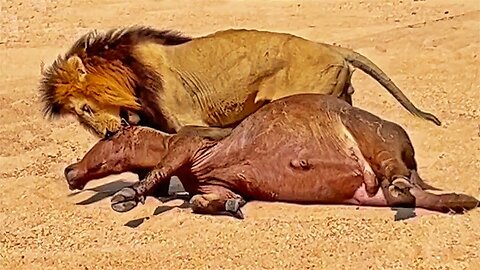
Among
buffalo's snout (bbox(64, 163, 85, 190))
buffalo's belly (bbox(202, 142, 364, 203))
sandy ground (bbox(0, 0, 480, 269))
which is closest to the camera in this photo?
sandy ground (bbox(0, 0, 480, 269))

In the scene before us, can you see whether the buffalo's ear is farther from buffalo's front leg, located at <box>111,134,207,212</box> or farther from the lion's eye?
buffalo's front leg, located at <box>111,134,207,212</box>

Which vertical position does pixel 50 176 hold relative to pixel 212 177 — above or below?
below

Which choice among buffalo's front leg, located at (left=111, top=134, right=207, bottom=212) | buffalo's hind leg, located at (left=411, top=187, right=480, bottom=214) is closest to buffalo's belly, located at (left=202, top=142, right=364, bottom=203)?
buffalo's front leg, located at (left=111, top=134, right=207, bottom=212)

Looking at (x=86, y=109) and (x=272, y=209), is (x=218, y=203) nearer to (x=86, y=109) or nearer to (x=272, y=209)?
(x=272, y=209)

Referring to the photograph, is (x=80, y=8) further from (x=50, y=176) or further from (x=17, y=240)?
(x=17, y=240)

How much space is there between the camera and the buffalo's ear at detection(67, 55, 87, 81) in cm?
604

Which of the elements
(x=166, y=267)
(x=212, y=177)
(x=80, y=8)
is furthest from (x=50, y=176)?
(x=80, y=8)

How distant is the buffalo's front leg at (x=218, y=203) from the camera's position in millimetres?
5320

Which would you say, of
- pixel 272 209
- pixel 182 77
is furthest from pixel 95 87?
pixel 272 209

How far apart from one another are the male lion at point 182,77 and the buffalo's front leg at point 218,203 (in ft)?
1.52

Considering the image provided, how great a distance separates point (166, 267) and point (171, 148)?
1152 mm

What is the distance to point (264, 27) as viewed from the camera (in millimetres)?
12734

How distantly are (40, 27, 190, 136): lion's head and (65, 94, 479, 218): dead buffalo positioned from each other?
28 cm

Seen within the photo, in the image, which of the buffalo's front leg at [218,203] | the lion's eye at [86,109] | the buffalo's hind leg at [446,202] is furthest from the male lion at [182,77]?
the buffalo's hind leg at [446,202]
